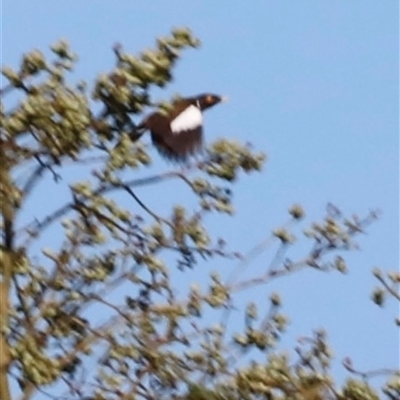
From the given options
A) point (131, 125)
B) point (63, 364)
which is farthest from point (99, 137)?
point (63, 364)

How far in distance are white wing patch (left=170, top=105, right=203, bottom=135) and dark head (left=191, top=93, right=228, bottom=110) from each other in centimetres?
43

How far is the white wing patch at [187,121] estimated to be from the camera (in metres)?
8.47

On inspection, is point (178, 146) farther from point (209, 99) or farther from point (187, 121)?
point (209, 99)

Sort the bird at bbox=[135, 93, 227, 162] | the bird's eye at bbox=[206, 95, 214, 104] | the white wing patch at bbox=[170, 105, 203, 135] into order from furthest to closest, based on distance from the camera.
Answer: the bird's eye at bbox=[206, 95, 214, 104] → the white wing patch at bbox=[170, 105, 203, 135] → the bird at bbox=[135, 93, 227, 162]

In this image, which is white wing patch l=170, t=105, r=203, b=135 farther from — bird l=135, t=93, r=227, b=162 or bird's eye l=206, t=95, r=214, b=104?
bird's eye l=206, t=95, r=214, b=104

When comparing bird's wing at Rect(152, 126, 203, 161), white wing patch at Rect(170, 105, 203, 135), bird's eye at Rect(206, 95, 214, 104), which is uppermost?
bird's eye at Rect(206, 95, 214, 104)

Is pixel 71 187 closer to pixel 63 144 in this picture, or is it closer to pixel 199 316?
pixel 63 144

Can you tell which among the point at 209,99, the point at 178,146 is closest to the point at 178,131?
the point at 178,146

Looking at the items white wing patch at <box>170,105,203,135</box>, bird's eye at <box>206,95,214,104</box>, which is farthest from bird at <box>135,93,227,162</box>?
bird's eye at <box>206,95,214,104</box>

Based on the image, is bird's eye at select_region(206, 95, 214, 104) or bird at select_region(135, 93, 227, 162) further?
bird's eye at select_region(206, 95, 214, 104)

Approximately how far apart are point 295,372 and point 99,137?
1340mm

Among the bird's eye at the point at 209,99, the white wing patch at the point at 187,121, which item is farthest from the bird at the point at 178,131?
the bird's eye at the point at 209,99

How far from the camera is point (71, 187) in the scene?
771 centimetres

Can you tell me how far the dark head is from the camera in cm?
955
